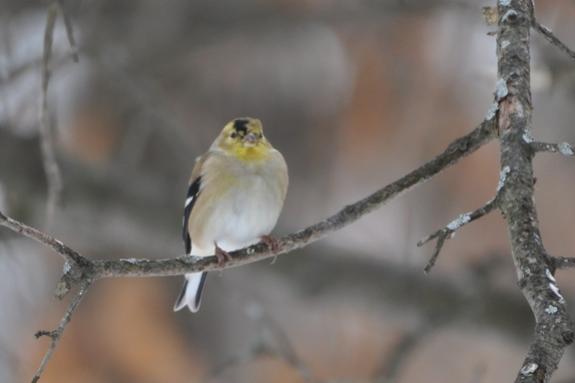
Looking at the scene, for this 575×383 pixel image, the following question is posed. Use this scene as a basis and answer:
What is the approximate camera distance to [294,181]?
7.34 m

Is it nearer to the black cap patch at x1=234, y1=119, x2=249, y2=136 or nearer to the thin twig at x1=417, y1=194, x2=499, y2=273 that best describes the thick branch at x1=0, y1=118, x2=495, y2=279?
the thin twig at x1=417, y1=194, x2=499, y2=273

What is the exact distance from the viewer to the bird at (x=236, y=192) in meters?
3.13

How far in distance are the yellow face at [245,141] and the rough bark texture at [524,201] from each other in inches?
58.1

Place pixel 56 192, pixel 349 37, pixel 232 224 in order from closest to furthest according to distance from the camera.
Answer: pixel 56 192, pixel 232 224, pixel 349 37

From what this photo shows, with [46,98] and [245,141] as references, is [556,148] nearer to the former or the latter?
[46,98]

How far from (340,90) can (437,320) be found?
12.7 ft

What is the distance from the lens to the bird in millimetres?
3128

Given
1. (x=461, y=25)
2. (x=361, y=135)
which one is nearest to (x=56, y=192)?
(x=461, y=25)

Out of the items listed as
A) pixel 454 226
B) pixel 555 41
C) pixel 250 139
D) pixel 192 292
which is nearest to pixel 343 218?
pixel 454 226

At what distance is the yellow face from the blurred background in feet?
4.19

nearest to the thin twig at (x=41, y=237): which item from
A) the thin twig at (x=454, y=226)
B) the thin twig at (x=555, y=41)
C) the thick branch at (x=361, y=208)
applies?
the thick branch at (x=361, y=208)

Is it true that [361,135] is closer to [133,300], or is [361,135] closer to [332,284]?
[133,300]

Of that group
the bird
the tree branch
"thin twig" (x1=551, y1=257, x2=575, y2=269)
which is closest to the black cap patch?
the bird

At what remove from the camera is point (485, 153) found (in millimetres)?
8164
